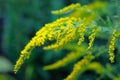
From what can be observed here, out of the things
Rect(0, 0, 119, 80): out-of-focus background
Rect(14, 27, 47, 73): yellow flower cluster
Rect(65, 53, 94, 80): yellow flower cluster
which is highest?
Rect(14, 27, 47, 73): yellow flower cluster

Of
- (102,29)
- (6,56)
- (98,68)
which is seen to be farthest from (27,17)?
(102,29)

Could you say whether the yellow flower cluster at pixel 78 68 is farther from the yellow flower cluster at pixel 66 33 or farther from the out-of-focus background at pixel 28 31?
the out-of-focus background at pixel 28 31

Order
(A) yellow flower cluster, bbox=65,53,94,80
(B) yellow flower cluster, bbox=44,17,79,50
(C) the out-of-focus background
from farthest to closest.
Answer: (C) the out-of-focus background < (A) yellow flower cluster, bbox=65,53,94,80 < (B) yellow flower cluster, bbox=44,17,79,50

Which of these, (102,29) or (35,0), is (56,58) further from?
(102,29)

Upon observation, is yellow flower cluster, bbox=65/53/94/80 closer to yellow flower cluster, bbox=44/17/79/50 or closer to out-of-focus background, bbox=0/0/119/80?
yellow flower cluster, bbox=44/17/79/50

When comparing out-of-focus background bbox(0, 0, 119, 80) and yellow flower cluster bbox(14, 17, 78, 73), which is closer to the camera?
yellow flower cluster bbox(14, 17, 78, 73)

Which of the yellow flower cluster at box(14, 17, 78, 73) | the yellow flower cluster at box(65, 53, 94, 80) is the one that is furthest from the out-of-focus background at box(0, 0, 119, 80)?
the yellow flower cluster at box(14, 17, 78, 73)

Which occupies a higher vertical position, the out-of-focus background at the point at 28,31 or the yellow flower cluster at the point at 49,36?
the yellow flower cluster at the point at 49,36

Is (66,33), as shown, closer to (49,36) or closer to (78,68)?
(49,36)

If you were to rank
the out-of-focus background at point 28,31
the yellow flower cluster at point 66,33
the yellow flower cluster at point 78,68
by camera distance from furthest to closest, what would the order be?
the out-of-focus background at point 28,31, the yellow flower cluster at point 78,68, the yellow flower cluster at point 66,33

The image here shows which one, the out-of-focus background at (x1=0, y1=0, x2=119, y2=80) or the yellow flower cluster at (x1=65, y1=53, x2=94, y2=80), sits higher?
the yellow flower cluster at (x1=65, y1=53, x2=94, y2=80)

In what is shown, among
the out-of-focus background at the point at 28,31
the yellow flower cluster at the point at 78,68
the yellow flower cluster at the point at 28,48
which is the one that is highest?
the yellow flower cluster at the point at 28,48

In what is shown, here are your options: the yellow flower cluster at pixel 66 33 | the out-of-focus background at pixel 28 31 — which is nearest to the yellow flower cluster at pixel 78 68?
the yellow flower cluster at pixel 66 33
